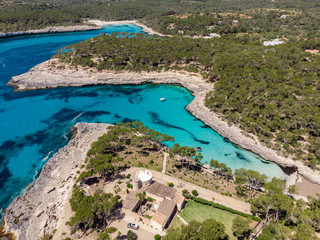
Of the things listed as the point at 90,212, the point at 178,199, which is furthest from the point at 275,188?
the point at 90,212

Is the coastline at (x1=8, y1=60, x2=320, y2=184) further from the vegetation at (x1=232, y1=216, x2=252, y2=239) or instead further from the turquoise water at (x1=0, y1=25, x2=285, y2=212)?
the vegetation at (x1=232, y1=216, x2=252, y2=239)

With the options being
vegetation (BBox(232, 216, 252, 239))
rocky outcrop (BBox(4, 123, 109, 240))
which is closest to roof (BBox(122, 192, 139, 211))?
rocky outcrop (BBox(4, 123, 109, 240))

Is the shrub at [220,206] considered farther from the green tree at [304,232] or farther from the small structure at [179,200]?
the green tree at [304,232]

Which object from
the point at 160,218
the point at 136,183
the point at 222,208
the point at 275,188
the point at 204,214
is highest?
the point at 275,188

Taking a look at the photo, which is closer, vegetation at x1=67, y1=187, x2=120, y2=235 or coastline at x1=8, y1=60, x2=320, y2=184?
vegetation at x1=67, y1=187, x2=120, y2=235

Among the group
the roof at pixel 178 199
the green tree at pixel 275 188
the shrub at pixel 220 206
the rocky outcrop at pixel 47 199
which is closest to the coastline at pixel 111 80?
the green tree at pixel 275 188

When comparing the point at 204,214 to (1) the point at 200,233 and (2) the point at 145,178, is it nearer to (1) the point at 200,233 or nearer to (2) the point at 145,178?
(1) the point at 200,233
